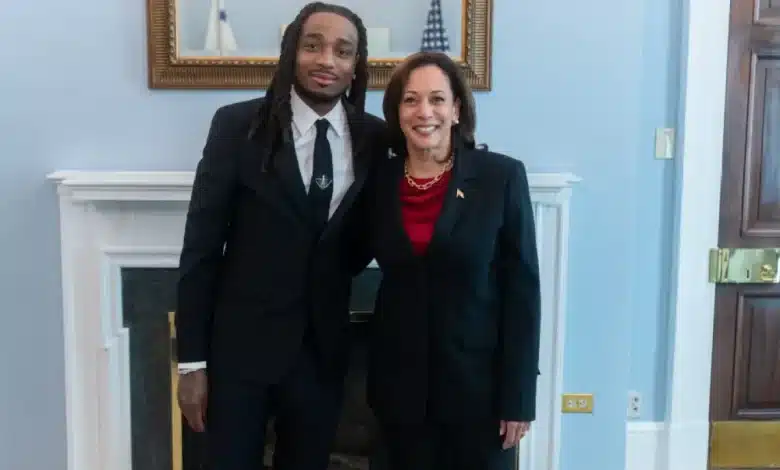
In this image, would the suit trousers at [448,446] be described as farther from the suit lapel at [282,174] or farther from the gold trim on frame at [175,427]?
the gold trim on frame at [175,427]

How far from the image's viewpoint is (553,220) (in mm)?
2051

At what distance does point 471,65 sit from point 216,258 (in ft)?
3.13

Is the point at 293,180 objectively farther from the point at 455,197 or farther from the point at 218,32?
the point at 218,32

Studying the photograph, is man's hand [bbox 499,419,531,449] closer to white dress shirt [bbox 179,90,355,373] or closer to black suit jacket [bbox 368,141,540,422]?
black suit jacket [bbox 368,141,540,422]

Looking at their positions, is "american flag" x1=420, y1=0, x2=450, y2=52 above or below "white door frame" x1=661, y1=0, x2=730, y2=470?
above

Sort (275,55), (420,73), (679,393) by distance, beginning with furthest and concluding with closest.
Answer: (679,393)
(275,55)
(420,73)

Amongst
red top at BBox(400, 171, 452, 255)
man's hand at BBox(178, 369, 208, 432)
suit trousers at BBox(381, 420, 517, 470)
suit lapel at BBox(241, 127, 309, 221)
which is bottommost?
suit trousers at BBox(381, 420, 517, 470)

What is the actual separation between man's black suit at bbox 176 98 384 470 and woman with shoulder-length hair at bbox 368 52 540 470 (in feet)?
0.39

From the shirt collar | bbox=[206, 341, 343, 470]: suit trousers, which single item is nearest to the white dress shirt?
the shirt collar

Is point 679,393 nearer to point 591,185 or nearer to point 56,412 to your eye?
point 591,185

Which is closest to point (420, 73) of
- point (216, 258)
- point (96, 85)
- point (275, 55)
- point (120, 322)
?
point (216, 258)

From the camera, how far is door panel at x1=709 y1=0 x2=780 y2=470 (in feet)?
7.57

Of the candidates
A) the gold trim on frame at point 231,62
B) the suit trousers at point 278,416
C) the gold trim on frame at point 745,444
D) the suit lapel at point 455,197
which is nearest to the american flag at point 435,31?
the gold trim on frame at point 231,62

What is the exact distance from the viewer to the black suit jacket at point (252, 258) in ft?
4.73
